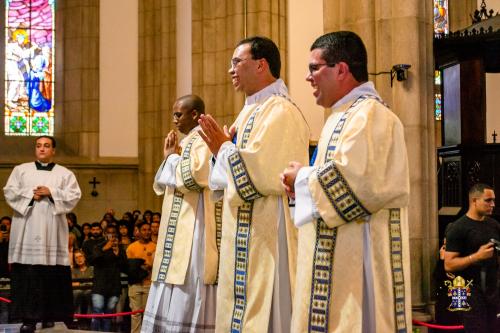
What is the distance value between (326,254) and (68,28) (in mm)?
14205

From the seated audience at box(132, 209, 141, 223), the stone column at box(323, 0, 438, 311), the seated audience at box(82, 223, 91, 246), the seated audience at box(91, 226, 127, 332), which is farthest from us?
the seated audience at box(132, 209, 141, 223)

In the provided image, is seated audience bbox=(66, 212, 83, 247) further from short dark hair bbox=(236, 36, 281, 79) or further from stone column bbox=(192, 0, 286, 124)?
short dark hair bbox=(236, 36, 281, 79)

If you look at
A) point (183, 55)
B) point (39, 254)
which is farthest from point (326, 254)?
point (183, 55)

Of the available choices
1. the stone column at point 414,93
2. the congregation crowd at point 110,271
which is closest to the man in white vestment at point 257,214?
the stone column at point 414,93

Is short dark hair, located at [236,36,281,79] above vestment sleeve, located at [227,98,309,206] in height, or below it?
above

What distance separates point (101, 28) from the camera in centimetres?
1762

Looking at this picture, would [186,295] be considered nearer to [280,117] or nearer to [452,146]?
[280,117]

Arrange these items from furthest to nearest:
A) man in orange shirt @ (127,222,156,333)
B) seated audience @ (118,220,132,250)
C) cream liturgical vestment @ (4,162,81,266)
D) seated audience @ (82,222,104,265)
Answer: seated audience @ (118,220,132,250) → seated audience @ (82,222,104,265) → man in orange shirt @ (127,222,156,333) → cream liturgical vestment @ (4,162,81,266)

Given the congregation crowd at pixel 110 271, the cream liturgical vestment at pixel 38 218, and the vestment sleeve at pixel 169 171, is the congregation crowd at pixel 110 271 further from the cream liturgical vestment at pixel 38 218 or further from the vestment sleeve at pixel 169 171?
the vestment sleeve at pixel 169 171

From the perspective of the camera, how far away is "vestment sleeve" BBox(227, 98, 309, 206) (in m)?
5.48

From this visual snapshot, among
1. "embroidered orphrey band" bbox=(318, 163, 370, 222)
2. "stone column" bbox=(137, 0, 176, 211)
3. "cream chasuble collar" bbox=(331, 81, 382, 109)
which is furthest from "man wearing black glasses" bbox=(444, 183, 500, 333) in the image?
"stone column" bbox=(137, 0, 176, 211)

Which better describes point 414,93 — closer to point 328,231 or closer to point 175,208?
point 175,208

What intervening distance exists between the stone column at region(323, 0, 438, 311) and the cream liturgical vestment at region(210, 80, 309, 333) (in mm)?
4168

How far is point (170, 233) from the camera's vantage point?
7547 millimetres
